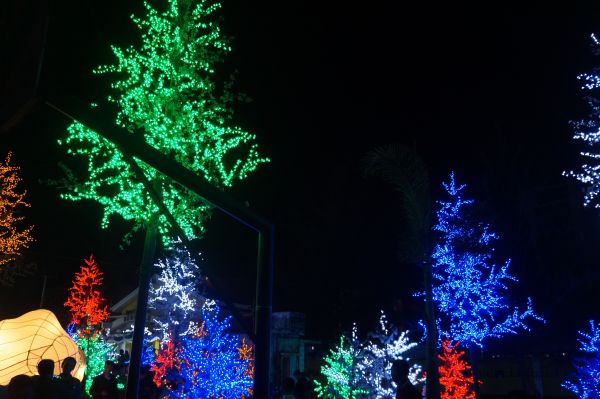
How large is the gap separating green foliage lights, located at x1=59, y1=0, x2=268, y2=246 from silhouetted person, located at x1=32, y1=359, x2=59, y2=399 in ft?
17.0

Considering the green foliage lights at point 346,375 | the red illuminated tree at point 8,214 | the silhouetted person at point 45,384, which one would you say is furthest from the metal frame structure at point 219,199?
the red illuminated tree at point 8,214

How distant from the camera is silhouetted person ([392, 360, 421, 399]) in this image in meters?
4.62

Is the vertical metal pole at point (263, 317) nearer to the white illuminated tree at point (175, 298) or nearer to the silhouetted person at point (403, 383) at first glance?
the silhouetted person at point (403, 383)

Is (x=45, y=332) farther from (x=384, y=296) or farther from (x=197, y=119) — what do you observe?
(x=384, y=296)

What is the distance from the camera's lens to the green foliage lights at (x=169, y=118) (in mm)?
10484

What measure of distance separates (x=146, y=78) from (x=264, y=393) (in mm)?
8896

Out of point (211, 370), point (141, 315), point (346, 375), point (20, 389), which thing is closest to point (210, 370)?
point (211, 370)

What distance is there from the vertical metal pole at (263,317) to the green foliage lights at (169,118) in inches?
286

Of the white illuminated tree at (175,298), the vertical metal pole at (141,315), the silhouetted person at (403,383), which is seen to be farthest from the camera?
the white illuminated tree at (175,298)

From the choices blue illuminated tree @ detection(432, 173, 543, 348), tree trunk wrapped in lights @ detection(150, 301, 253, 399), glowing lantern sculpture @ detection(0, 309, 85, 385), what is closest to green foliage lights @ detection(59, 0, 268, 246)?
glowing lantern sculpture @ detection(0, 309, 85, 385)

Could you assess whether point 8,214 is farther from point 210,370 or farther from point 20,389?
point 20,389

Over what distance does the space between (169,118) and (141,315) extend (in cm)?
409

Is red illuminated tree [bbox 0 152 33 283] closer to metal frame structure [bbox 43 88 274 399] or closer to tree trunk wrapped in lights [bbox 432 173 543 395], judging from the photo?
tree trunk wrapped in lights [bbox 432 173 543 395]

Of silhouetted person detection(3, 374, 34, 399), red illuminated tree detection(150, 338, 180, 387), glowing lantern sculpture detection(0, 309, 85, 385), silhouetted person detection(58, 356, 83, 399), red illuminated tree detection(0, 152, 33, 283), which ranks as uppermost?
red illuminated tree detection(0, 152, 33, 283)
